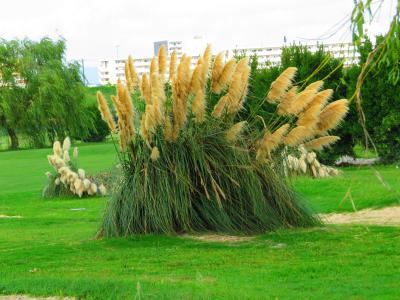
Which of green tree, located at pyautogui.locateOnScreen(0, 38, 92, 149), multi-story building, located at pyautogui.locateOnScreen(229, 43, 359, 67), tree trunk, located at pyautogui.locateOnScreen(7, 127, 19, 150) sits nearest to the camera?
multi-story building, located at pyautogui.locateOnScreen(229, 43, 359, 67)

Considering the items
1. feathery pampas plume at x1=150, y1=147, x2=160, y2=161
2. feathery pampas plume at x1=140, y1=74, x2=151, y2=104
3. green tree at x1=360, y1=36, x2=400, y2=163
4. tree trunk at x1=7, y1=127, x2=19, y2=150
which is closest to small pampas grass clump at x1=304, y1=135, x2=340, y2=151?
feathery pampas plume at x1=150, y1=147, x2=160, y2=161

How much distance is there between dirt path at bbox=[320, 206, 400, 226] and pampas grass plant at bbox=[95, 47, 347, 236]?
2.08 meters

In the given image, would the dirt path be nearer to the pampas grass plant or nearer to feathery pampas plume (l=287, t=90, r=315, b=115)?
the pampas grass plant

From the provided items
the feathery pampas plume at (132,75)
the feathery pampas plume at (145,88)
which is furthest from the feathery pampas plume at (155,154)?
the feathery pampas plume at (132,75)

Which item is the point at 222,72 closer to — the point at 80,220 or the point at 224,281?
the point at 224,281

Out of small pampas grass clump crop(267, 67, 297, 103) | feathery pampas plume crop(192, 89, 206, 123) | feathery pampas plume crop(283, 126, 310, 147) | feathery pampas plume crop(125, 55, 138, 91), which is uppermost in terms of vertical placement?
feathery pampas plume crop(125, 55, 138, 91)

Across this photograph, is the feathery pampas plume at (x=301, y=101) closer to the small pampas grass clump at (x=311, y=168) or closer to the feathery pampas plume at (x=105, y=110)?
the feathery pampas plume at (x=105, y=110)

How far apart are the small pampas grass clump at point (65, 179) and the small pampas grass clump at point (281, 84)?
488 inches

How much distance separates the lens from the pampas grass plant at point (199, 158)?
40.1 ft

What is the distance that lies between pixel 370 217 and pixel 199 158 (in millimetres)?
4354

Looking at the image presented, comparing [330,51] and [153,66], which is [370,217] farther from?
[330,51]

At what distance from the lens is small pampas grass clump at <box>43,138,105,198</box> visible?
23.8 meters

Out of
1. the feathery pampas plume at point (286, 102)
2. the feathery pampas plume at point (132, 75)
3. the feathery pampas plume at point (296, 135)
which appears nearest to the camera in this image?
the feathery pampas plume at point (296, 135)

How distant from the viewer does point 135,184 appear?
40.2 ft
